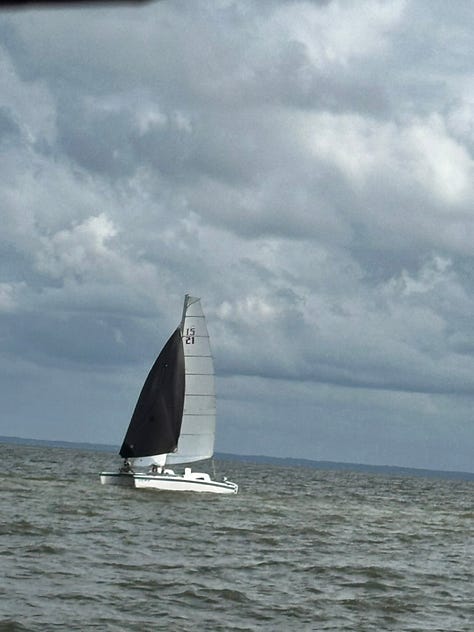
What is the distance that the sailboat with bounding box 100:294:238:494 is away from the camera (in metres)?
72.6

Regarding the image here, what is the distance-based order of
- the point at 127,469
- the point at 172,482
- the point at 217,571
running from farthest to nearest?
the point at 127,469
the point at 172,482
the point at 217,571

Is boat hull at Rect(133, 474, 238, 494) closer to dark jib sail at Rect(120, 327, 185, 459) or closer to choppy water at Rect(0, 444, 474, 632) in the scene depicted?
dark jib sail at Rect(120, 327, 185, 459)

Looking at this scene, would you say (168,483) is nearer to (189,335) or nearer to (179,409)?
(179,409)

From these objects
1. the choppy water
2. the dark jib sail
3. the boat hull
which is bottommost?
the choppy water

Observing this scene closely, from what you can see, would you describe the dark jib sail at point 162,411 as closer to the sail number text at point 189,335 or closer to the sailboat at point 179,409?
the sailboat at point 179,409

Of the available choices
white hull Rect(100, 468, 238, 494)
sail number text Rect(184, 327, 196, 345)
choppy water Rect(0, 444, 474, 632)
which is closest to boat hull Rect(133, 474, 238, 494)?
white hull Rect(100, 468, 238, 494)

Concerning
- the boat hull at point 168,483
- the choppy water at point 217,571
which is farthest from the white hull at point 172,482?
the choppy water at point 217,571

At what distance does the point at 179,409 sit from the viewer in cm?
7300

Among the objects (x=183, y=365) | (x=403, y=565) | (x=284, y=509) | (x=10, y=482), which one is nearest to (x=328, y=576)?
(x=403, y=565)

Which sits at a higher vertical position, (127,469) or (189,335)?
(189,335)

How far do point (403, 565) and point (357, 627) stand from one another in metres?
14.0

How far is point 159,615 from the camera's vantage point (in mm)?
22641

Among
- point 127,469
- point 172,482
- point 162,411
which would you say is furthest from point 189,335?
point 172,482

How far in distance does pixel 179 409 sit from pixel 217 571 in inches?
1661
